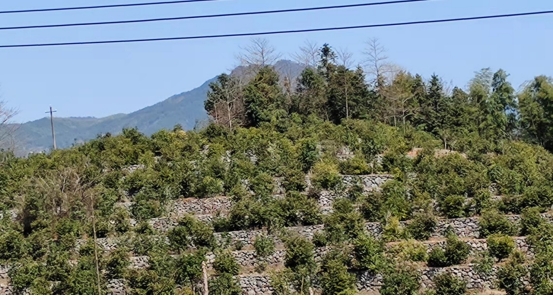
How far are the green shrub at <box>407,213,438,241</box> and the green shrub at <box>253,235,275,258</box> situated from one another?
252 cm

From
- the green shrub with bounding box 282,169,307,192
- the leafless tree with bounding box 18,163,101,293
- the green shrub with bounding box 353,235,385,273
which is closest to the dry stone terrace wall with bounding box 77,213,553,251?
the green shrub with bounding box 353,235,385,273

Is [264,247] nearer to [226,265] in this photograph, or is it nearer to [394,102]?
[226,265]

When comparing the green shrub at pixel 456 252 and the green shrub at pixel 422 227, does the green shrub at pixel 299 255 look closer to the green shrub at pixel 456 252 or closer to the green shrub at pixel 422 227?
the green shrub at pixel 422 227

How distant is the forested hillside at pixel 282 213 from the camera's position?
12953 mm

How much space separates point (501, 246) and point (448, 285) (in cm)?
130

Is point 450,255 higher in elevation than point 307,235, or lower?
lower

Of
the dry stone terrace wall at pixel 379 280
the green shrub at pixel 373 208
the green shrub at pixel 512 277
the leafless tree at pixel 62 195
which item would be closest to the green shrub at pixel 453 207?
the green shrub at pixel 373 208

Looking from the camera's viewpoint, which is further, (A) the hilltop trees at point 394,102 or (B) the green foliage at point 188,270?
(A) the hilltop trees at point 394,102

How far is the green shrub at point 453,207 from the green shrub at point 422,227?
0.55 metres

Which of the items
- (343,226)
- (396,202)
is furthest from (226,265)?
(396,202)

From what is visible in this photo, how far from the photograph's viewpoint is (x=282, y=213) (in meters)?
14.6

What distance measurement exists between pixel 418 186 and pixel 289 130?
5026 millimetres

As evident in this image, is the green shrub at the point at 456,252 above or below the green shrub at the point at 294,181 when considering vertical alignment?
below

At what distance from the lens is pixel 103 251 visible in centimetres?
1409
